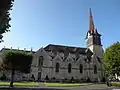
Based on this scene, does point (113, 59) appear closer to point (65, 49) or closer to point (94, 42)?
point (65, 49)

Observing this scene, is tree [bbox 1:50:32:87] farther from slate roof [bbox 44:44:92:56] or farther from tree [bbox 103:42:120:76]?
slate roof [bbox 44:44:92:56]

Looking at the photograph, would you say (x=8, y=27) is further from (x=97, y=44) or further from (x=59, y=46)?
(x=97, y=44)

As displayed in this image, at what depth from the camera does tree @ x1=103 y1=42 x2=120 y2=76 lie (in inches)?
1550

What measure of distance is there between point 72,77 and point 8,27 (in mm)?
49036

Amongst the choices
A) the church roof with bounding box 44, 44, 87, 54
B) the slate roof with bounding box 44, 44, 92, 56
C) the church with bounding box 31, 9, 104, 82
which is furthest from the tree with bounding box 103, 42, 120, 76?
the church roof with bounding box 44, 44, 87, 54

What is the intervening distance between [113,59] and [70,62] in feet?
89.5

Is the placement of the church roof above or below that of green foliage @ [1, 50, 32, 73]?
above

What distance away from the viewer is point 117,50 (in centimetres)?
4103

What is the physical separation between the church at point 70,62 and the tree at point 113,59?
961 inches

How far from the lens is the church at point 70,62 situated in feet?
200

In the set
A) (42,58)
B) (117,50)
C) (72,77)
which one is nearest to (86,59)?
(72,77)

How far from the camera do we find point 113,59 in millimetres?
40250

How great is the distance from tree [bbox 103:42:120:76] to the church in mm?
24415

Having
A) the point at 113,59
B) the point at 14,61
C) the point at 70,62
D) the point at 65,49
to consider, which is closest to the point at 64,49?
the point at 65,49
